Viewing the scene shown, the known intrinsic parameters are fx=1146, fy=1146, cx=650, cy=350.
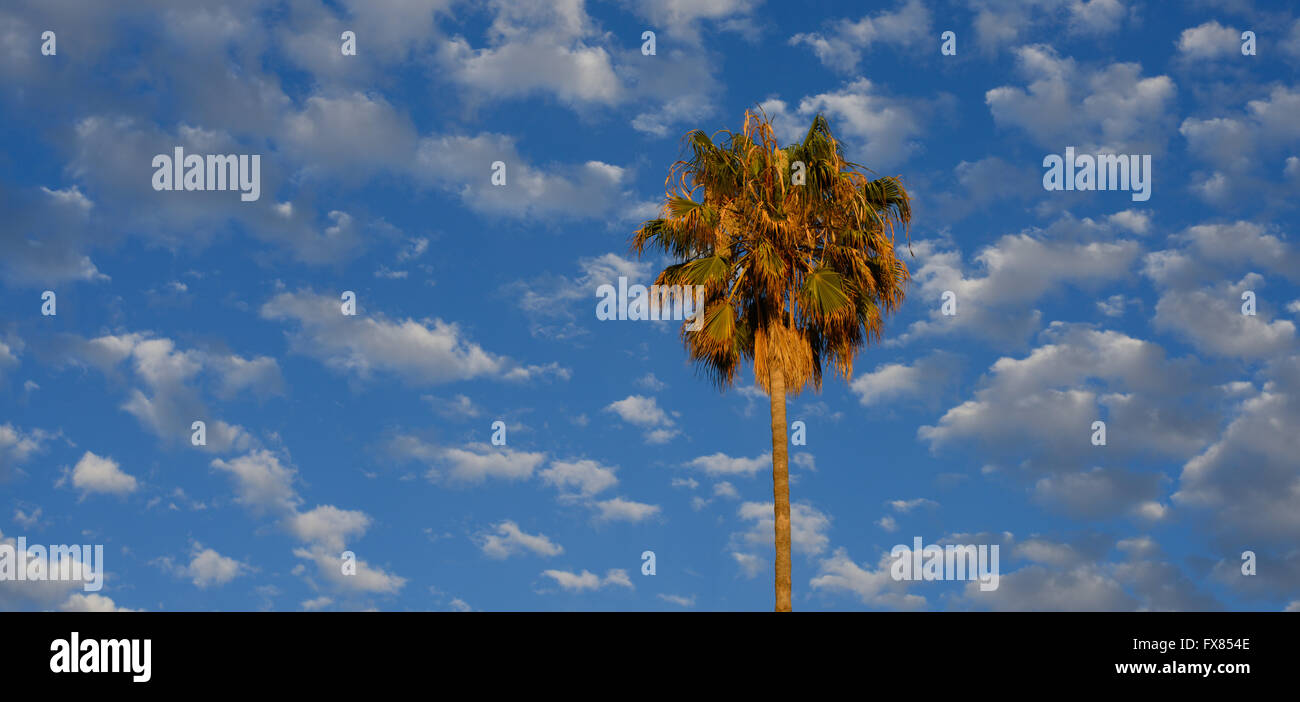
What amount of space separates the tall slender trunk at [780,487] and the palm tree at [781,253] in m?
0.33

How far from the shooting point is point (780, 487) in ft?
73.5

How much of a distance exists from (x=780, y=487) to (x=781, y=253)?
519 centimetres

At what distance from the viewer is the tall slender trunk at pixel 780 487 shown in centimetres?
2161

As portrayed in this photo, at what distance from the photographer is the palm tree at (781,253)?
953 inches

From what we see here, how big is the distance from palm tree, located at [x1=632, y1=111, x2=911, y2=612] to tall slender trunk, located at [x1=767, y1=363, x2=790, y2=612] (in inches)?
13.2

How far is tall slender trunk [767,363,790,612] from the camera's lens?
2161cm

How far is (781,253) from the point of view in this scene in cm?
2448

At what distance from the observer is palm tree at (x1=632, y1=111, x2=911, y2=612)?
24.2 meters
